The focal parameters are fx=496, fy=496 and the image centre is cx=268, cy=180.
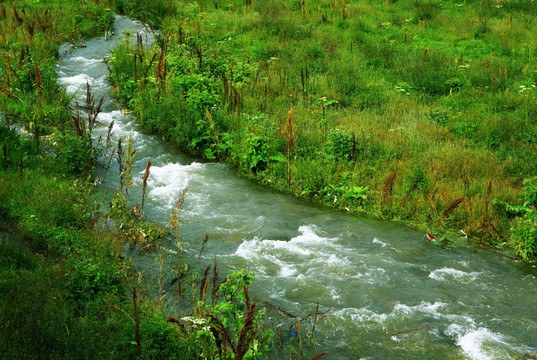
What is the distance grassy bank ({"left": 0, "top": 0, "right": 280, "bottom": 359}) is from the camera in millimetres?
4449

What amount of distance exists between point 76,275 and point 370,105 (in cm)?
899

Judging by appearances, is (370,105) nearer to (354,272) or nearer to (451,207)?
(451,207)

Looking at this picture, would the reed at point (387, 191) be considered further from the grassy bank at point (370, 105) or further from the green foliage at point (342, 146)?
the green foliage at point (342, 146)

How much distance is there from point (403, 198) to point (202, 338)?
198 inches

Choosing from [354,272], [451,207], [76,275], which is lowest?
[354,272]

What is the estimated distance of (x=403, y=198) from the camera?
8.69 m

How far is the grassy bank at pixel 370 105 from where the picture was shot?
8.88 m

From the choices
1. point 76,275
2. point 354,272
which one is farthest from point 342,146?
point 76,275

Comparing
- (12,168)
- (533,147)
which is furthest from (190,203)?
(533,147)

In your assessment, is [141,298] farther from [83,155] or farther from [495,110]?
[495,110]

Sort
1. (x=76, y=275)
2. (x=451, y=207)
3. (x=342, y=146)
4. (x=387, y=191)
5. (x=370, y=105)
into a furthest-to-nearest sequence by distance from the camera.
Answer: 1. (x=370, y=105)
2. (x=342, y=146)
3. (x=387, y=191)
4. (x=451, y=207)
5. (x=76, y=275)

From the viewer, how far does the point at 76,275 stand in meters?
5.55

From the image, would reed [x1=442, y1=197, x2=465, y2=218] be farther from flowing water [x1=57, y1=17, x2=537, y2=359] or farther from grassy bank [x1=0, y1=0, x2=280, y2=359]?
grassy bank [x1=0, y1=0, x2=280, y2=359]

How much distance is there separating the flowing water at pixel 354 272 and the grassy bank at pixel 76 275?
0.54 metres
